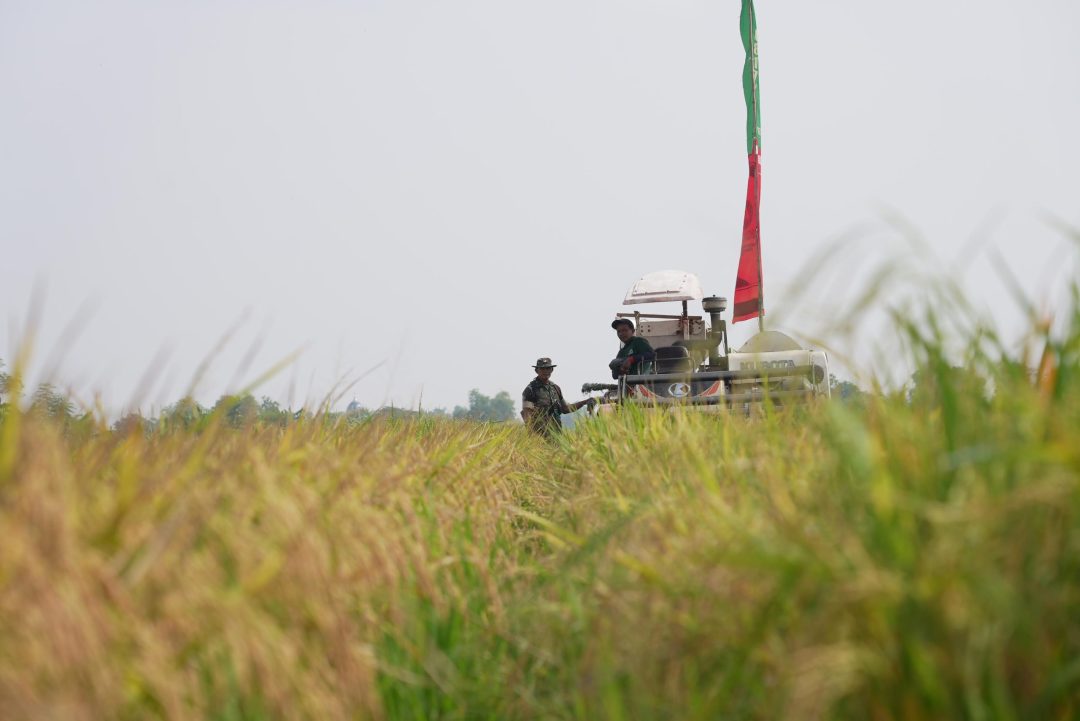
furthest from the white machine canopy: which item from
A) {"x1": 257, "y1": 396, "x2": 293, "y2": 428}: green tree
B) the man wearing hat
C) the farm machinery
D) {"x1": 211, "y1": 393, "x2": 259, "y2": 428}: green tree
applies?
{"x1": 211, "y1": 393, "x2": 259, "y2": 428}: green tree

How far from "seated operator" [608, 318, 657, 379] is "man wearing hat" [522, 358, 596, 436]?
2.60 ft

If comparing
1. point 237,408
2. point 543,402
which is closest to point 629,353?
point 543,402

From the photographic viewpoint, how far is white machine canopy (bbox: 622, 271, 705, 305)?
17.2 meters

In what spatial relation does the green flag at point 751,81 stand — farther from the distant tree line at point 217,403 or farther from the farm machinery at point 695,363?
the distant tree line at point 217,403

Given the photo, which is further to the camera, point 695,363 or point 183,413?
point 695,363

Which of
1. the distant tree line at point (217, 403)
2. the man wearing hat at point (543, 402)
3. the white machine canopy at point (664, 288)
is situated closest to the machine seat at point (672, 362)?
the man wearing hat at point (543, 402)

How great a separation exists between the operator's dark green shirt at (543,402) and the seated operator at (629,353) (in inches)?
31.5

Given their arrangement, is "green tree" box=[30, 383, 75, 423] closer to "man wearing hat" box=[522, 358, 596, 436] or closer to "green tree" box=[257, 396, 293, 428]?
"green tree" box=[257, 396, 293, 428]

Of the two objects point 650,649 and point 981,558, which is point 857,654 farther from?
point 650,649

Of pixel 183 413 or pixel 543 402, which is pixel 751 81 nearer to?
pixel 543 402

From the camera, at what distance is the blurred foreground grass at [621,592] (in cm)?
188

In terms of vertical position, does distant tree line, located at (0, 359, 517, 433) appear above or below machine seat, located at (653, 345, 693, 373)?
below

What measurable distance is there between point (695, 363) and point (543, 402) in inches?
82.1

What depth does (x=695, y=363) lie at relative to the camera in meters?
13.0
